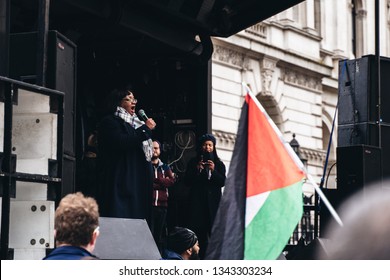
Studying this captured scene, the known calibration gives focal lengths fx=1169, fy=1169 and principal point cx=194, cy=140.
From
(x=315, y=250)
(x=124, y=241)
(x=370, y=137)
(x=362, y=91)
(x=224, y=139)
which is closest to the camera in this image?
(x=315, y=250)

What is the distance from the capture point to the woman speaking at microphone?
9414 millimetres

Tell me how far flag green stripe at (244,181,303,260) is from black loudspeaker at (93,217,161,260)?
2.26 m

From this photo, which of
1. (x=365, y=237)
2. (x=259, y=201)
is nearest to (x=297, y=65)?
(x=365, y=237)

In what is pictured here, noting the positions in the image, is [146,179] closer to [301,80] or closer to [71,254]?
[71,254]

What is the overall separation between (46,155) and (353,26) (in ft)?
120

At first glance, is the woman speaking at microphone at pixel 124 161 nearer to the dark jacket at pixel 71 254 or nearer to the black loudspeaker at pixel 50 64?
the black loudspeaker at pixel 50 64

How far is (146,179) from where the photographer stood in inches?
379

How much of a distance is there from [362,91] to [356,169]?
3.55 ft

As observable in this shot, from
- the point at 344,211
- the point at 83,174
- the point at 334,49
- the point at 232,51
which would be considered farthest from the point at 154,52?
the point at 334,49

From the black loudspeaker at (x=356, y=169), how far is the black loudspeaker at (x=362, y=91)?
65 cm

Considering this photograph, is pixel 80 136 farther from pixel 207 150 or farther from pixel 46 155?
pixel 46 155

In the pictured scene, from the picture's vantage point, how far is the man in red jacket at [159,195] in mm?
10148

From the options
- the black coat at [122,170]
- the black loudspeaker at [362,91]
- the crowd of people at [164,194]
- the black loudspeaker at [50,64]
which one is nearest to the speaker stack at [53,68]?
the black loudspeaker at [50,64]

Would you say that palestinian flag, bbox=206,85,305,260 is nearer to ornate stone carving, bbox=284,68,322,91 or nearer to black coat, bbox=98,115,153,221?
black coat, bbox=98,115,153,221
